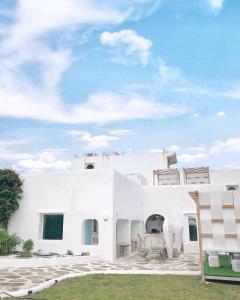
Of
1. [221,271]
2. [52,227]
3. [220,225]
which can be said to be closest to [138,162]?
[52,227]

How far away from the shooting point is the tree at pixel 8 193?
15.1 metres

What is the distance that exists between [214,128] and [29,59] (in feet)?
38.7

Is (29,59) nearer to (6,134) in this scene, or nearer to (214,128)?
(6,134)

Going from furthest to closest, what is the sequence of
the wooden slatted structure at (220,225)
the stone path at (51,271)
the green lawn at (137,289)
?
the wooden slatted structure at (220,225), the stone path at (51,271), the green lawn at (137,289)

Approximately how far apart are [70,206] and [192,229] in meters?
9.14

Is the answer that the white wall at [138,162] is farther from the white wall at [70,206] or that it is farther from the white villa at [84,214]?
the white wall at [70,206]

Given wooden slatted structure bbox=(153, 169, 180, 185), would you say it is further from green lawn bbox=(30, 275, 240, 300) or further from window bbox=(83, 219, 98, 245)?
green lawn bbox=(30, 275, 240, 300)

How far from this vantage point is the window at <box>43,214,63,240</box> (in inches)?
600

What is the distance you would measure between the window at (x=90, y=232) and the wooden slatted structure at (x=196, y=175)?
15.0 meters

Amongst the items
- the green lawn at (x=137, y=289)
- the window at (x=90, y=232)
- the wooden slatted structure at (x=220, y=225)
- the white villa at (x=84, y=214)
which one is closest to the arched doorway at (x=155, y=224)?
the white villa at (x=84, y=214)

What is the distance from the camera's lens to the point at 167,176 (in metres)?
29.2

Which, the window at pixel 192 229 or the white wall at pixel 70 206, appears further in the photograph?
the window at pixel 192 229

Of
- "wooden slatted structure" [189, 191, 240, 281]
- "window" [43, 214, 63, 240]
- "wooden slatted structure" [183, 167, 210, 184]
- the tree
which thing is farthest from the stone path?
"wooden slatted structure" [183, 167, 210, 184]

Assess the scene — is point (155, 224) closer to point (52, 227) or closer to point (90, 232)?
point (90, 232)
